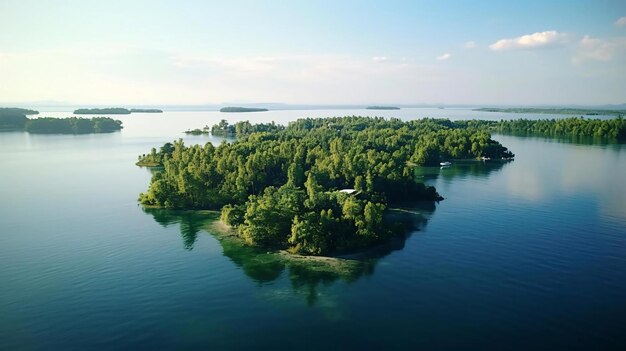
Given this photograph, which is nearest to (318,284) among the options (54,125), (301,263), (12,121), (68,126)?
(301,263)

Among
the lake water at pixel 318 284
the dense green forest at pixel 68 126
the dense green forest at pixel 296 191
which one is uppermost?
the dense green forest at pixel 68 126

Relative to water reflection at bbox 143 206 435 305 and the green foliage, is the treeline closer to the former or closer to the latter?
the green foliage

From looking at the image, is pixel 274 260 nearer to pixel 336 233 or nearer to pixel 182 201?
pixel 336 233

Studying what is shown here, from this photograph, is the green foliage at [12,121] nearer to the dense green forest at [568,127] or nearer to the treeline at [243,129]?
the treeline at [243,129]

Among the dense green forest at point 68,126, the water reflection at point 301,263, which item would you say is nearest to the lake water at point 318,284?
the water reflection at point 301,263

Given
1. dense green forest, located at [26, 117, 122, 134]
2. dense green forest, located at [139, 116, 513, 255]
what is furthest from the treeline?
dense green forest, located at [139, 116, 513, 255]

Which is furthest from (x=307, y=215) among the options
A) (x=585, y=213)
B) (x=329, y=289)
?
(x=585, y=213)
